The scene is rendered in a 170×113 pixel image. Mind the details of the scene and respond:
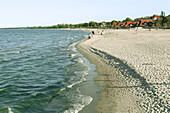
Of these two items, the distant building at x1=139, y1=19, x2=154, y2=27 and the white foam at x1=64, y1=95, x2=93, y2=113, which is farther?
the distant building at x1=139, y1=19, x2=154, y2=27

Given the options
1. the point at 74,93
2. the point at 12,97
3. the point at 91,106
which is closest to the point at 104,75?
the point at 74,93

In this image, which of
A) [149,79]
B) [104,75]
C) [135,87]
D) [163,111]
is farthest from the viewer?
[104,75]

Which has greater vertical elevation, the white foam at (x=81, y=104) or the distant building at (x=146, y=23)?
the distant building at (x=146, y=23)

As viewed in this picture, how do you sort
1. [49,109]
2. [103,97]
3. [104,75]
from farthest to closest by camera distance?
[104,75]
[103,97]
[49,109]

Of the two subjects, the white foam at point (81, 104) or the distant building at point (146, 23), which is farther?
the distant building at point (146, 23)

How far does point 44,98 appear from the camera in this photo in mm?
10680

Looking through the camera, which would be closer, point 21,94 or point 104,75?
point 21,94

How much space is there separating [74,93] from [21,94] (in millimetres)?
4058

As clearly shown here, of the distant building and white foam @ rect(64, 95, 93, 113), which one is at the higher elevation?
the distant building

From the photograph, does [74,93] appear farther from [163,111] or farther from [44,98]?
[163,111]

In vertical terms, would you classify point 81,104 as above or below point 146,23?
below

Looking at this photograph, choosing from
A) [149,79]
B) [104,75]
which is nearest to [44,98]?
[104,75]

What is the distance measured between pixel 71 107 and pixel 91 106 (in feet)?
4.01

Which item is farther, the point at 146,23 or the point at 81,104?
the point at 146,23
